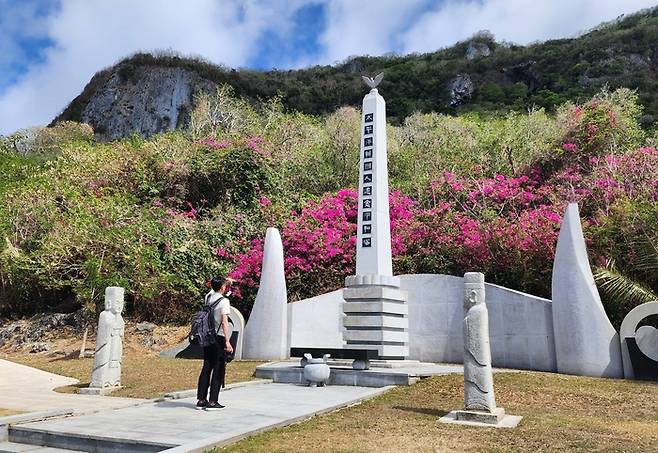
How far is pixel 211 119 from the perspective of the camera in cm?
3114

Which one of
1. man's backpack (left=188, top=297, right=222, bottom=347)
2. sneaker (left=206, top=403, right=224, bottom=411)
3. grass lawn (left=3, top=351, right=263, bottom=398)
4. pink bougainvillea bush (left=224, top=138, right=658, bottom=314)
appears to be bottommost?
sneaker (left=206, top=403, right=224, bottom=411)

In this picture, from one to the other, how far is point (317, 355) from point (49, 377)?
622cm

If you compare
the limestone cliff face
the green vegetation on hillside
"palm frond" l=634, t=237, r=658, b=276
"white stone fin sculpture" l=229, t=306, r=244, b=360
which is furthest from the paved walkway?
the limestone cliff face

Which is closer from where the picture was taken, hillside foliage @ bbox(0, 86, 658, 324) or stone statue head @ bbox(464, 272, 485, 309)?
stone statue head @ bbox(464, 272, 485, 309)

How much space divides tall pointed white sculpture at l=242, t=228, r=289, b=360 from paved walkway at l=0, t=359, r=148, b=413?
4.75 m

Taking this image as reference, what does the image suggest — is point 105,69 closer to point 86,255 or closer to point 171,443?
point 86,255

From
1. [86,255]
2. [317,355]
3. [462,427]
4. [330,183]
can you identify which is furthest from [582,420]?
[330,183]

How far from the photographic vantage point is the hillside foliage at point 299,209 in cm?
1522

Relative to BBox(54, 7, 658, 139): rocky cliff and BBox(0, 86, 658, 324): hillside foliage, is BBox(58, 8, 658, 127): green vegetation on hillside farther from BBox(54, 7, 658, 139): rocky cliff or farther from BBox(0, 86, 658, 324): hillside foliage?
BBox(0, 86, 658, 324): hillside foliage

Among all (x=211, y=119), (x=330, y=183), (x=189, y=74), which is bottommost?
(x=330, y=183)

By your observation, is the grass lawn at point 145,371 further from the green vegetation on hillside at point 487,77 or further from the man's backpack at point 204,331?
the green vegetation on hillside at point 487,77

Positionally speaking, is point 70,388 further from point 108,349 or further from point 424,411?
point 424,411

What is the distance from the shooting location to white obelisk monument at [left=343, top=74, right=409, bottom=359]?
12.9 m

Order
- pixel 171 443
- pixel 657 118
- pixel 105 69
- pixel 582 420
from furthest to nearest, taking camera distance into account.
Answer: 1. pixel 105 69
2. pixel 657 118
3. pixel 582 420
4. pixel 171 443
